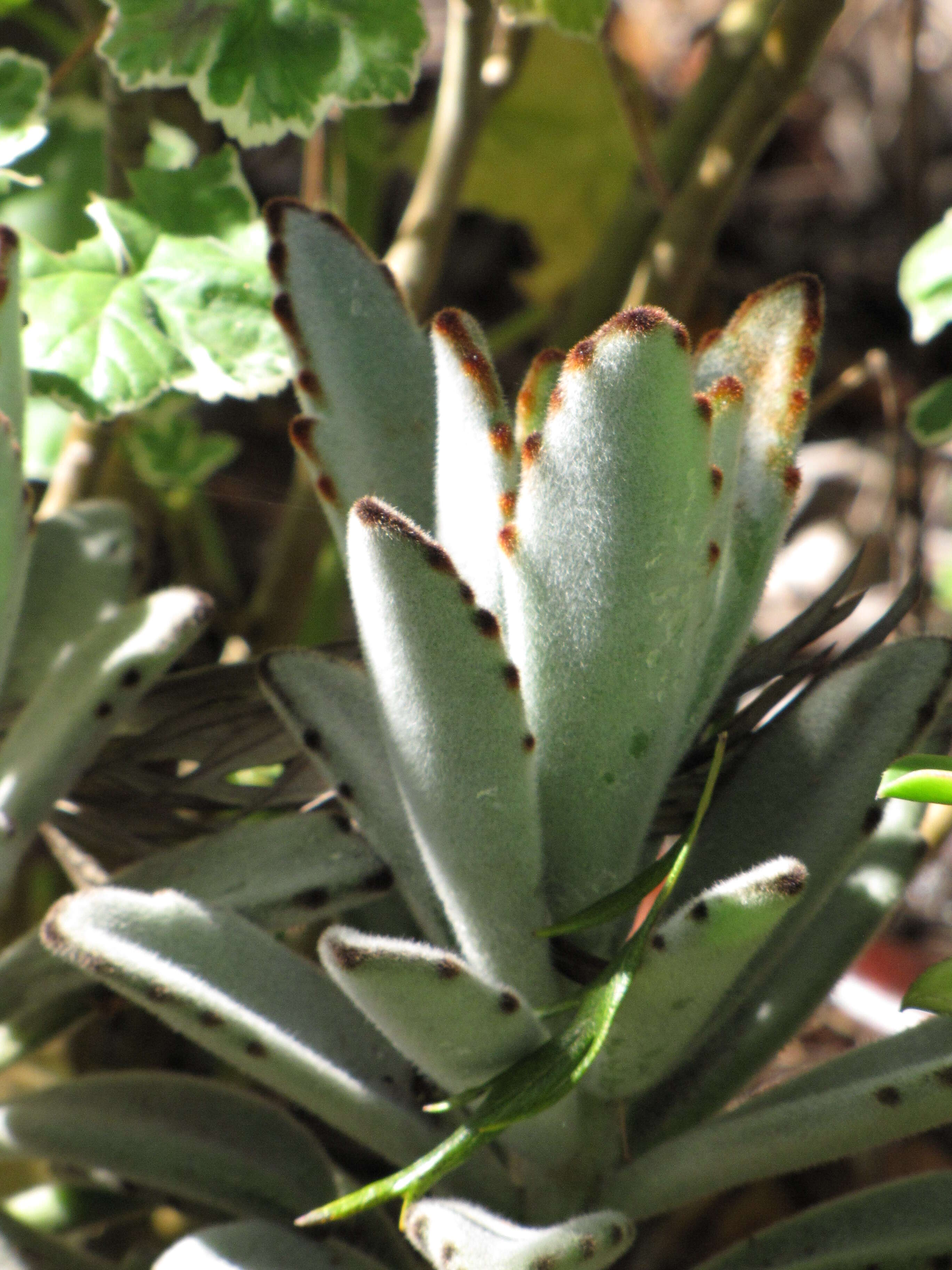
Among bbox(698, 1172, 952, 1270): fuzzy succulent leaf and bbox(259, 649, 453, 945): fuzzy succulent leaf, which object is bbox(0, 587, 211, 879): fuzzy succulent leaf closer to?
bbox(259, 649, 453, 945): fuzzy succulent leaf

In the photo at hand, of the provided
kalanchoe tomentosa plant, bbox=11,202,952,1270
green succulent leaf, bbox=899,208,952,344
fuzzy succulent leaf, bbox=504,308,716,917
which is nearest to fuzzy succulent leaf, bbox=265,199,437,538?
kalanchoe tomentosa plant, bbox=11,202,952,1270

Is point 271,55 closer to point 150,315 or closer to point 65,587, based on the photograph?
point 150,315

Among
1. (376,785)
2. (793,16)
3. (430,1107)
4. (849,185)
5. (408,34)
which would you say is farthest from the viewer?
(849,185)

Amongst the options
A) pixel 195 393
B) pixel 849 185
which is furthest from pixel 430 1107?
pixel 849 185

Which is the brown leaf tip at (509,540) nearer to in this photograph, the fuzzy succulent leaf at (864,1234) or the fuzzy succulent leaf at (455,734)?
the fuzzy succulent leaf at (455,734)

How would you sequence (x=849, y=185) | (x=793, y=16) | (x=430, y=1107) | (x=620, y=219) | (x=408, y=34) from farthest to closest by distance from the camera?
(x=849, y=185), (x=620, y=219), (x=793, y=16), (x=408, y=34), (x=430, y=1107)

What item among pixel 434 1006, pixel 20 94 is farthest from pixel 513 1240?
pixel 20 94

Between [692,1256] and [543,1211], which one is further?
[692,1256]

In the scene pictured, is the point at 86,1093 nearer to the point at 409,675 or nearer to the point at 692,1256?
the point at 409,675
